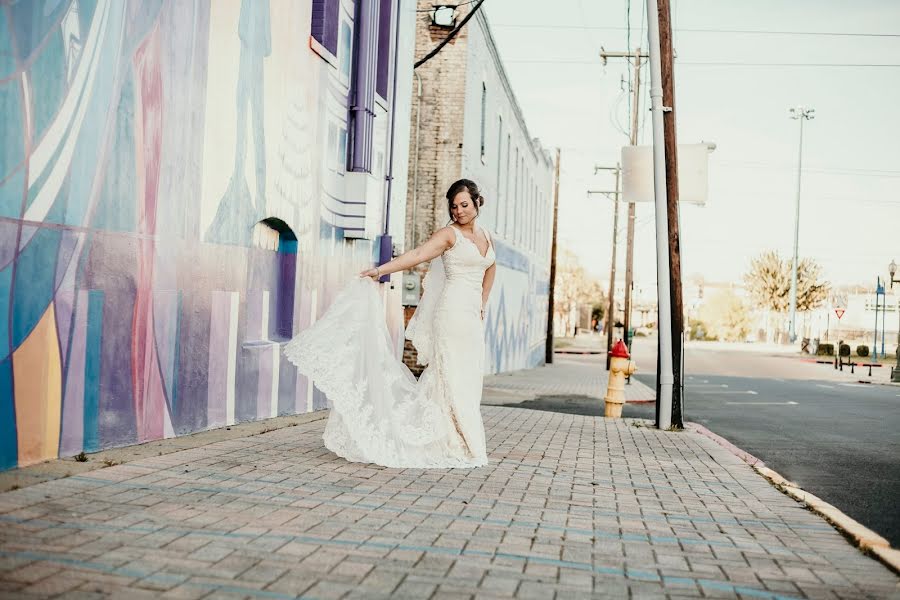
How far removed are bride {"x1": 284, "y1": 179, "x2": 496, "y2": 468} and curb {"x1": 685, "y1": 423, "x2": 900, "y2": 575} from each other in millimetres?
2412

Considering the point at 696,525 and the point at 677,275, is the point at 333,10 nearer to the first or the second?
the point at 677,275

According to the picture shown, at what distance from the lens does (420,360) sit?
8.31 m

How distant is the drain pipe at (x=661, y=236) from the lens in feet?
40.8

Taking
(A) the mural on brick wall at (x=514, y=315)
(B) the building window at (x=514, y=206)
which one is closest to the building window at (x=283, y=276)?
(A) the mural on brick wall at (x=514, y=315)

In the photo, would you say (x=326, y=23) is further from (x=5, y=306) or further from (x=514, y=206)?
(x=514, y=206)

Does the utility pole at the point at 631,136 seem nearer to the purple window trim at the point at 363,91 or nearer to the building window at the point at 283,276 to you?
the purple window trim at the point at 363,91

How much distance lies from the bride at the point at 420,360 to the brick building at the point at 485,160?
37.9 feet

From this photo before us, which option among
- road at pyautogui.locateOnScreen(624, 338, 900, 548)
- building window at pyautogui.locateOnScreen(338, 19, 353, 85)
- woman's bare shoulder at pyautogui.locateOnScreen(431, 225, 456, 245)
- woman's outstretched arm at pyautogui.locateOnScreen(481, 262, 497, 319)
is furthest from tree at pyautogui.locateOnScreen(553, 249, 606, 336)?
woman's bare shoulder at pyautogui.locateOnScreen(431, 225, 456, 245)

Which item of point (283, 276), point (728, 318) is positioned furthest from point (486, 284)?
point (728, 318)

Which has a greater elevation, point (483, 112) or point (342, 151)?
point (483, 112)

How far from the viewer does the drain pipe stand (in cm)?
1242

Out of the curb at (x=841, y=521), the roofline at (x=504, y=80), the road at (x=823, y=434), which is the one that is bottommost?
the road at (x=823, y=434)

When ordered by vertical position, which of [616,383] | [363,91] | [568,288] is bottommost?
[616,383]

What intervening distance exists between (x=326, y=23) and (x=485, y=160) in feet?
41.9
